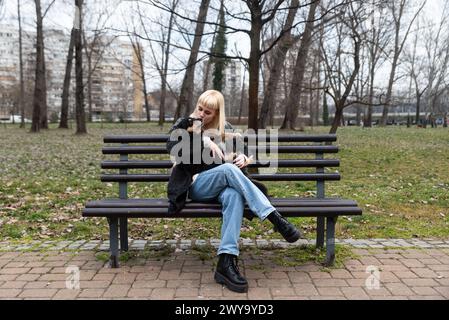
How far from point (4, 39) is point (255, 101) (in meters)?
38.0

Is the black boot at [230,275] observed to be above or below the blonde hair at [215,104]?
below

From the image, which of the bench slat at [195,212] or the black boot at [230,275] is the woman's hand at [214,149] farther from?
the black boot at [230,275]

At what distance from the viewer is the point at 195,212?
11.1ft

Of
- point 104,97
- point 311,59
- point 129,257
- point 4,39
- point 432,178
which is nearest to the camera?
point 129,257

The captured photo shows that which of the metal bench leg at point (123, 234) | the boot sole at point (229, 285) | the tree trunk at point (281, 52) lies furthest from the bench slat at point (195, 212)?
the tree trunk at point (281, 52)

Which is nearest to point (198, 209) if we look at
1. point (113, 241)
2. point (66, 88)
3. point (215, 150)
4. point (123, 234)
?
point (215, 150)

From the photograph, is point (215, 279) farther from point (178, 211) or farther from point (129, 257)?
point (129, 257)

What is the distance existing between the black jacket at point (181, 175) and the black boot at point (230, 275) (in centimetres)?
53

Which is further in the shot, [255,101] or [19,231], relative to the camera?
[255,101]

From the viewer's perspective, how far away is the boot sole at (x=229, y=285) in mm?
3148

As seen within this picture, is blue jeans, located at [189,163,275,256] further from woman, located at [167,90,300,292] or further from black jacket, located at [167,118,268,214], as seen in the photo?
black jacket, located at [167,118,268,214]

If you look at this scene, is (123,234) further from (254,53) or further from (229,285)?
(254,53)

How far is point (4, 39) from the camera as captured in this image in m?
38.4
